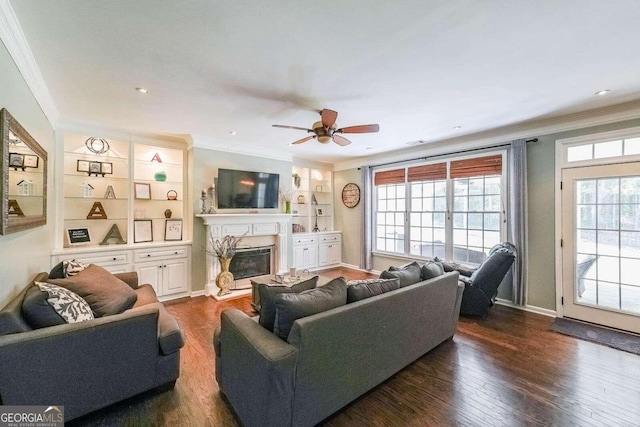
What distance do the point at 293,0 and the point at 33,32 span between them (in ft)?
6.01

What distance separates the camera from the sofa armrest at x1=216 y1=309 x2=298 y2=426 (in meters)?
1.41

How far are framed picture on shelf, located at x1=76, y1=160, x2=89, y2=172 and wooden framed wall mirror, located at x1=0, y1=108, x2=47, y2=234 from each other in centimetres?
146

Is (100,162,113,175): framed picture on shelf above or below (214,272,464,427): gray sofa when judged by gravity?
above

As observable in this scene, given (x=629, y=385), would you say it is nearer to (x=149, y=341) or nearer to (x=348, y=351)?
(x=348, y=351)

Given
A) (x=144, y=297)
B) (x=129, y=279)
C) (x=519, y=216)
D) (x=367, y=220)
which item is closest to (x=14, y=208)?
(x=144, y=297)

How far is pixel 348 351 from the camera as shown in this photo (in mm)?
1756

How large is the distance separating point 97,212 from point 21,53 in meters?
2.56

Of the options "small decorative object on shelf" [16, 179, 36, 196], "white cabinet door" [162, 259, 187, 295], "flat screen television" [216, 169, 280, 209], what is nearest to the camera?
"small decorative object on shelf" [16, 179, 36, 196]

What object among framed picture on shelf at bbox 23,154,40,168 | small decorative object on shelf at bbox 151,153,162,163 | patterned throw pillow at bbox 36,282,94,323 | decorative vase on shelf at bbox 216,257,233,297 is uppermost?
small decorative object on shelf at bbox 151,153,162,163

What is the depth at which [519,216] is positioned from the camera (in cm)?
375

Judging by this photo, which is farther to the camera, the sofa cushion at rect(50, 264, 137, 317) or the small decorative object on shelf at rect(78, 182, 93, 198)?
the small decorative object on shelf at rect(78, 182, 93, 198)

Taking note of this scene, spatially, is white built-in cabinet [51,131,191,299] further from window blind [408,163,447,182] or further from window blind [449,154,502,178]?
window blind [449,154,502,178]

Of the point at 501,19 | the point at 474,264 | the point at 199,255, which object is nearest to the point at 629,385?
the point at 474,264

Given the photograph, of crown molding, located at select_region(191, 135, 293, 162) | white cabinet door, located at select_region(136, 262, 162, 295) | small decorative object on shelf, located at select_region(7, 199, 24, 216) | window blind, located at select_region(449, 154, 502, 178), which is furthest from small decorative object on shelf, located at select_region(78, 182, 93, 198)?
window blind, located at select_region(449, 154, 502, 178)
